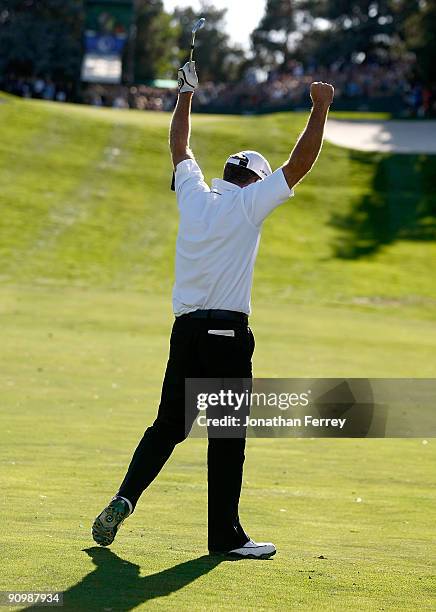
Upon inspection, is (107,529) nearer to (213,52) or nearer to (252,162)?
(252,162)

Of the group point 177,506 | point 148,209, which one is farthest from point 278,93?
point 177,506

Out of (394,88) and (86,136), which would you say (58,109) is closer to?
(86,136)

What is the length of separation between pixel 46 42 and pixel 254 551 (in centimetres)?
8597

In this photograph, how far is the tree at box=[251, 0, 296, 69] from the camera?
13812 cm

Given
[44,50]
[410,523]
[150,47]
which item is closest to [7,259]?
[410,523]

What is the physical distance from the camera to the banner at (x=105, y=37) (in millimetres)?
77125

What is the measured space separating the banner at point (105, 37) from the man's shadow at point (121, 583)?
7164 centimetres

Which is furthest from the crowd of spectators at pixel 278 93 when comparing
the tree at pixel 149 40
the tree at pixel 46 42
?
the tree at pixel 149 40

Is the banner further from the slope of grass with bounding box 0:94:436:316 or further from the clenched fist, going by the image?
the clenched fist

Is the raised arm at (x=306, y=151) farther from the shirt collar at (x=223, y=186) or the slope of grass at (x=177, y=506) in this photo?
the slope of grass at (x=177, y=506)

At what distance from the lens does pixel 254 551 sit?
6.91 m

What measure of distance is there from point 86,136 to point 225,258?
139ft

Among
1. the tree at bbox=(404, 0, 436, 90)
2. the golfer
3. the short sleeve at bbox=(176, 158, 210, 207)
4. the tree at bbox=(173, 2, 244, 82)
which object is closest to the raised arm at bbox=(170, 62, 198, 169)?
the short sleeve at bbox=(176, 158, 210, 207)

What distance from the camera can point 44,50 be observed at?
8975 cm
